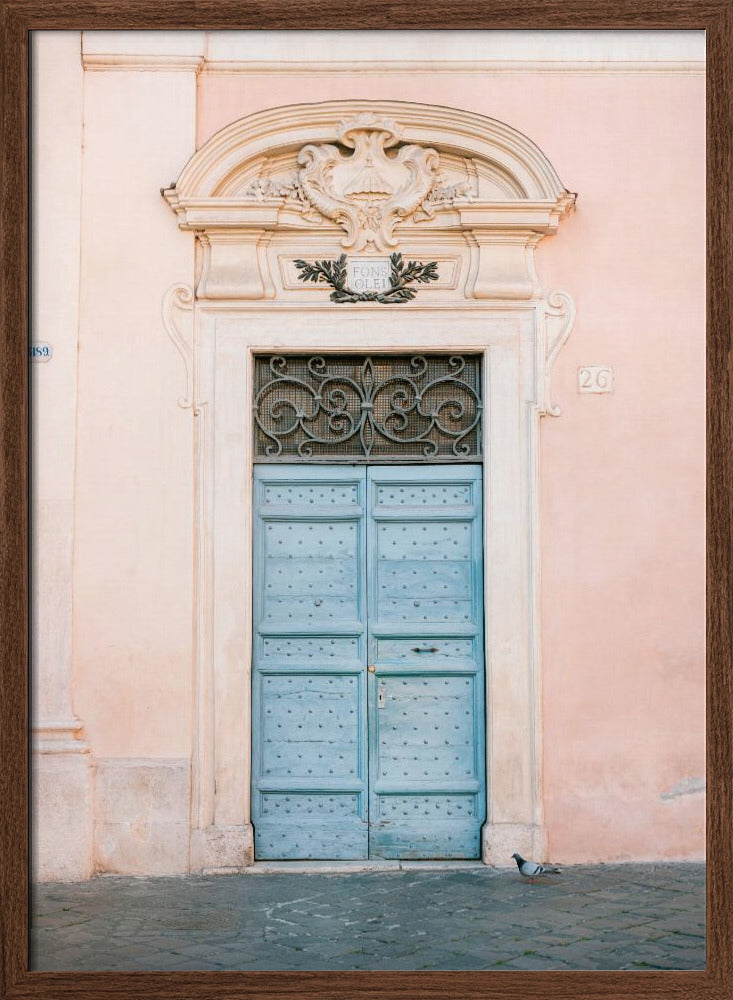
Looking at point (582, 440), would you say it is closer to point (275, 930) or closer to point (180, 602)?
point (180, 602)

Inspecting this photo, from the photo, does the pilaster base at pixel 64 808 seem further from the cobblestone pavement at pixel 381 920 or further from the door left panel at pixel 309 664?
the door left panel at pixel 309 664

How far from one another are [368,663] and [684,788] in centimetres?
184

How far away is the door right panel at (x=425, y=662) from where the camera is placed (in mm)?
7172

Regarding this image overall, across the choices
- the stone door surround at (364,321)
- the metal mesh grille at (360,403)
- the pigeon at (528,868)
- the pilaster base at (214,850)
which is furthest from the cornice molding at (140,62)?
the pigeon at (528,868)

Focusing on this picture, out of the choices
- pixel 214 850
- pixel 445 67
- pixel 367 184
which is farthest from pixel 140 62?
pixel 214 850

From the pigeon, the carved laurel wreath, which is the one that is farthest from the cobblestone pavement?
the carved laurel wreath

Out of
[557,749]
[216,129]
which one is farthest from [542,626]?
[216,129]

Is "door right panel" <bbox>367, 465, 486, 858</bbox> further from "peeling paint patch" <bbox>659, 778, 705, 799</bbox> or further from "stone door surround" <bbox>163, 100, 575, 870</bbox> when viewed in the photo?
"peeling paint patch" <bbox>659, 778, 705, 799</bbox>

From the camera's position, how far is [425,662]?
7.21 meters

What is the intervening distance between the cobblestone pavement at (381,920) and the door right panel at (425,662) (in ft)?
0.95

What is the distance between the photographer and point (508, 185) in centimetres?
720

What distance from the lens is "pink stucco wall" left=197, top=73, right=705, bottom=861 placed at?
23.1 feet

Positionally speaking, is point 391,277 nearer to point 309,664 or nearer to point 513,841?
point 309,664

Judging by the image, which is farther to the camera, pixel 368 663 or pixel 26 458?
pixel 368 663
